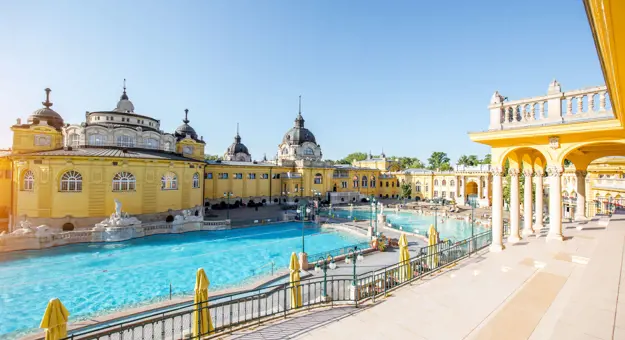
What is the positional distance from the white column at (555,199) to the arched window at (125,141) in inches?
1492

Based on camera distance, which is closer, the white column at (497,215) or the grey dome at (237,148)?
the white column at (497,215)

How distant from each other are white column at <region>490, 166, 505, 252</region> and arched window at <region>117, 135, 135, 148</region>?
36.2 metres

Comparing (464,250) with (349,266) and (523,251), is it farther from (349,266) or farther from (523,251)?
(349,266)

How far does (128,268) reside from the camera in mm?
18359

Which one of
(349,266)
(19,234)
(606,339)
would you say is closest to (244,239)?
(349,266)

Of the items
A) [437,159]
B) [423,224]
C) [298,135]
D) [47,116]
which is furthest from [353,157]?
[47,116]

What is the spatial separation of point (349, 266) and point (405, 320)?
12.1m

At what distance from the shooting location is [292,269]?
38.8ft

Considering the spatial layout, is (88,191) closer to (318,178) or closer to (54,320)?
(54,320)

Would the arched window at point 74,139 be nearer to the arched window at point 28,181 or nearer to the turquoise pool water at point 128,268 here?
the arched window at point 28,181

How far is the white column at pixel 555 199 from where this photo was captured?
34.4 ft

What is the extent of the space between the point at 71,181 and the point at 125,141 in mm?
7723

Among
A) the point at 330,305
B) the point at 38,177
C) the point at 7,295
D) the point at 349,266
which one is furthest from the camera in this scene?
the point at 38,177

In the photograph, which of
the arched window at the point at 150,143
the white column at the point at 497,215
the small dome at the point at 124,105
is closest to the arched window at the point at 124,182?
the arched window at the point at 150,143
